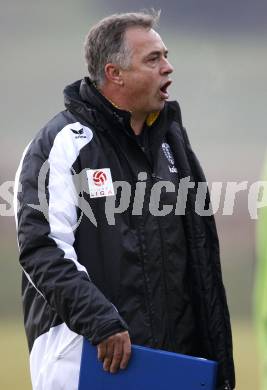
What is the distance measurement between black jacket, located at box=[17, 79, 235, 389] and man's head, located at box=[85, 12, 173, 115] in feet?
0.22

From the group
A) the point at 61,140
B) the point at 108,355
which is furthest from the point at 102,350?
the point at 61,140

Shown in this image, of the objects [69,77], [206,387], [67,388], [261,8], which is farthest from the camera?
[69,77]

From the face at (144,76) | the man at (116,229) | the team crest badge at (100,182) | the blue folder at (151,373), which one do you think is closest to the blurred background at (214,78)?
the man at (116,229)

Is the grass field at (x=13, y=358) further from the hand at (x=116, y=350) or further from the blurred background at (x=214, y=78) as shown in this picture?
the hand at (x=116, y=350)

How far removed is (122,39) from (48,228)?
24.6 inches

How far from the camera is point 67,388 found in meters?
2.48

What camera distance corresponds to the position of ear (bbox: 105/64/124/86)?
8.73 ft

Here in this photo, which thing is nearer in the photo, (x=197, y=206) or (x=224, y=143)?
(x=197, y=206)

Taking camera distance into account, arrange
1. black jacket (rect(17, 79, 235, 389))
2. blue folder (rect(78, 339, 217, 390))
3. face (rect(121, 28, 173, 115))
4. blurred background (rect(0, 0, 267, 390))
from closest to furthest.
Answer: blue folder (rect(78, 339, 217, 390)) < black jacket (rect(17, 79, 235, 389)) < face (rect(121, 28, 173, 115)) < blurred background (rect(0, 0, 267, 390))

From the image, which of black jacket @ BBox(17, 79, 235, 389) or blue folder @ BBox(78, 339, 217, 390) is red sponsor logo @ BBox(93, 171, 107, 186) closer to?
black jacket @ BBox(17, 79, 235, 389)

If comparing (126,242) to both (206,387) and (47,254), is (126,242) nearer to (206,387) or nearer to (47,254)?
(47,254)

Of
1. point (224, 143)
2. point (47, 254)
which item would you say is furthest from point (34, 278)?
point (224, 143)

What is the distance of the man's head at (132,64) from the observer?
264cm

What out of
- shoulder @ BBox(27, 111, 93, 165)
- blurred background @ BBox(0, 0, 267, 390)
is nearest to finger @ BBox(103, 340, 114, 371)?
shoulder @ BBox(27, 111, 93, 165)
